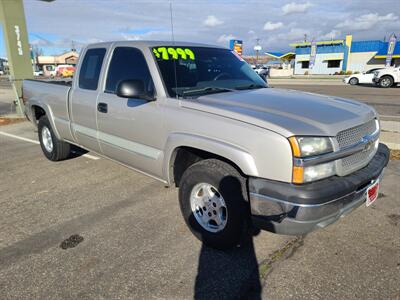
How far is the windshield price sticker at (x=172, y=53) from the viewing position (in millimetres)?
3525

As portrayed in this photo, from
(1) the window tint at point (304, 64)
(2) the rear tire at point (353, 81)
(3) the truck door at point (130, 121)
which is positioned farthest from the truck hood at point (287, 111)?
(1) the window tint at point (304, 64)

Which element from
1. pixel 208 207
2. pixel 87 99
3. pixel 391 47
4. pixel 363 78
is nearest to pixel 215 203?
pixel 208 207

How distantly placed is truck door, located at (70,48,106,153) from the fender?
1.44 m

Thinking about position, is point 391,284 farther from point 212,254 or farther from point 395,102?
point 395,102

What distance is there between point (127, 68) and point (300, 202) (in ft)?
8.17

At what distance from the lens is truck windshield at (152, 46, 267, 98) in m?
3.39

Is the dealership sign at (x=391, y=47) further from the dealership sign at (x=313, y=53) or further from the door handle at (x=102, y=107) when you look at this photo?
the door handle at (x=102, y=107)

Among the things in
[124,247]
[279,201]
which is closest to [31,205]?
[124,247]

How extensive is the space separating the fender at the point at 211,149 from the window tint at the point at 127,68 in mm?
655

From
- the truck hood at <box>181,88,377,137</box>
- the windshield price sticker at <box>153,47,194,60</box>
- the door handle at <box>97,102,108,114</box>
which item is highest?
the windshield price sticker at <box>153,47,194,60</box>

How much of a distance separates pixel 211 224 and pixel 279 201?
93 centimetres

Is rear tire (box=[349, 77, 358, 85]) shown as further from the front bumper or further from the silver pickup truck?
the front bumper

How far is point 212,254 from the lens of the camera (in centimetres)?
298

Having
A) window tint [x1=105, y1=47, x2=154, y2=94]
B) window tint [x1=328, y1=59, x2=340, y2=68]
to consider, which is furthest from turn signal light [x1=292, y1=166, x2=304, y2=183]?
window tint [x1=328, y1=59, x2=340, y2=68]
